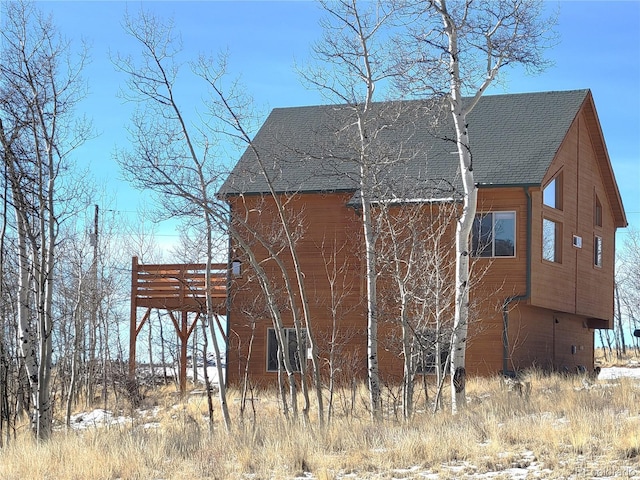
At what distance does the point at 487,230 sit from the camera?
77.8 ft

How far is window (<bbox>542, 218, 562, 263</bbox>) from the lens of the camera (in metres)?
24.4

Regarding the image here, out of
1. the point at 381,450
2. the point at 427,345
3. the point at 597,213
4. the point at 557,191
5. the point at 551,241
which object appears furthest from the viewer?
the point at 597,213

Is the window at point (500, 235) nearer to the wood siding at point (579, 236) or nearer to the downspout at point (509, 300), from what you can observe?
the downspout at point (509, 300)

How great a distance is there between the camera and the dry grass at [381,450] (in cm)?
980

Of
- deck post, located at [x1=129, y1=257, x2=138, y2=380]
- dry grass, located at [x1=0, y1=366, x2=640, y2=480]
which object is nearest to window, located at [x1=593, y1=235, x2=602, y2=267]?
deck post, located at [x1=129, y1=257, x2=138, y2=380]

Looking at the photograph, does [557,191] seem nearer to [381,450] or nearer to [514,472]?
[381,450]

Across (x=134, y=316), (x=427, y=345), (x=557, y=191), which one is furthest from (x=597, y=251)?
(x=134, y=316)

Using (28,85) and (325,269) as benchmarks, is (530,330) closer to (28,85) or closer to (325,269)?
(325,269)

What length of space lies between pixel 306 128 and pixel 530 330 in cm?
906

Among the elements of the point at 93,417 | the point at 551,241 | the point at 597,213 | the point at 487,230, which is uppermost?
the point at 597,213

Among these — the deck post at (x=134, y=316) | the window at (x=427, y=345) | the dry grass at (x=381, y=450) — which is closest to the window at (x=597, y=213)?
the window at (x=427, y=345)

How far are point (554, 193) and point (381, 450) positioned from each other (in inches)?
645

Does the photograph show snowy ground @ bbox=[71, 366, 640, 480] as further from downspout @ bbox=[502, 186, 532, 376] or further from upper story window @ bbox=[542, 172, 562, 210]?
upper story window @ bbox=[542, 172, 562, 210]

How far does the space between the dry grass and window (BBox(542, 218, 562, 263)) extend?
11.6 meters
